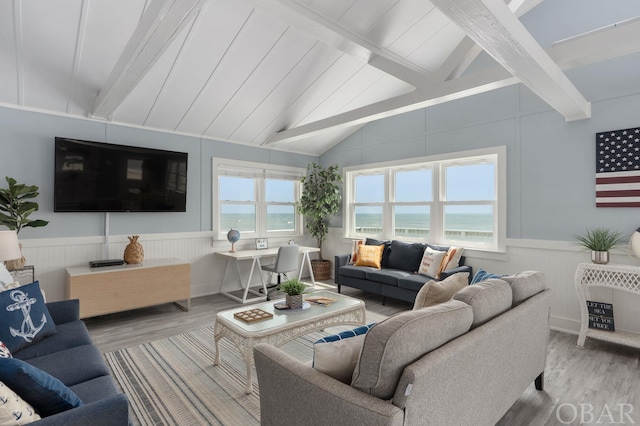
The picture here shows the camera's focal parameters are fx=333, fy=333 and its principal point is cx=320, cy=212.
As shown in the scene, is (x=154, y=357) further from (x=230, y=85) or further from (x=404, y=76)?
(x=404, y=76)

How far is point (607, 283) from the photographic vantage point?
3.13 m

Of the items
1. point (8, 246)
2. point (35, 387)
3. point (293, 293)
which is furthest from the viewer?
point (293, 293)

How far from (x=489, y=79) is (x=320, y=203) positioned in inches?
133

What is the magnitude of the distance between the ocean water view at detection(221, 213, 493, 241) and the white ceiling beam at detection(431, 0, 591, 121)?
6.10 feet

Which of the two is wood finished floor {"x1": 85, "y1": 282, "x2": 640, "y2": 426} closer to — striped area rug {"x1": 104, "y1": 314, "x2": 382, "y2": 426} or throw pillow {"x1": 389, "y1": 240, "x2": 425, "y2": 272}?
striped area rug {"x1": 104, "y1": 314, "x2": 382, "y2": 426}

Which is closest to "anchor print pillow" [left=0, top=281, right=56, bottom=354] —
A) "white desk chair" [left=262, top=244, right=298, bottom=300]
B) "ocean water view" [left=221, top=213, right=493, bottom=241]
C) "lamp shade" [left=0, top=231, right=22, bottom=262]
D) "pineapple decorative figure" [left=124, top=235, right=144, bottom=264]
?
"lamp shade" [left=0, top=231, right=22, bottom=262]

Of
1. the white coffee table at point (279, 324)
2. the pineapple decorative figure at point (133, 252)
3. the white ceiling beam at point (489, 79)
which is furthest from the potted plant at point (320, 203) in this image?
the white coffee table at point (279, 324)

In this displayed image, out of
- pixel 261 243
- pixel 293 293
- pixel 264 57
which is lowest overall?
pixel 293 293

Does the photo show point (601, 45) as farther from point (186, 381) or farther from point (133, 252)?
point (133, 252)

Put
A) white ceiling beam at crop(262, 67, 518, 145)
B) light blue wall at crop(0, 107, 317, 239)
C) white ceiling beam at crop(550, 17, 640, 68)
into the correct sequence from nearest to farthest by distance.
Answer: white ceiling beam at crop(550, 17, 640, 68) → white ceiling beam at crop(262, 67, 518, 145) → light blue wall at crop(0, 107, 317, 239)

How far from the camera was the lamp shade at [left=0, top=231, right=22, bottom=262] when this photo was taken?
262 cm

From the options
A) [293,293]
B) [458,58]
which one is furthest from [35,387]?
[458,58]

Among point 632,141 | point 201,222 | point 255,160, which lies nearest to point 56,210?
point 201,222

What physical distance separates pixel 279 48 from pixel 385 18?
1.15 m
